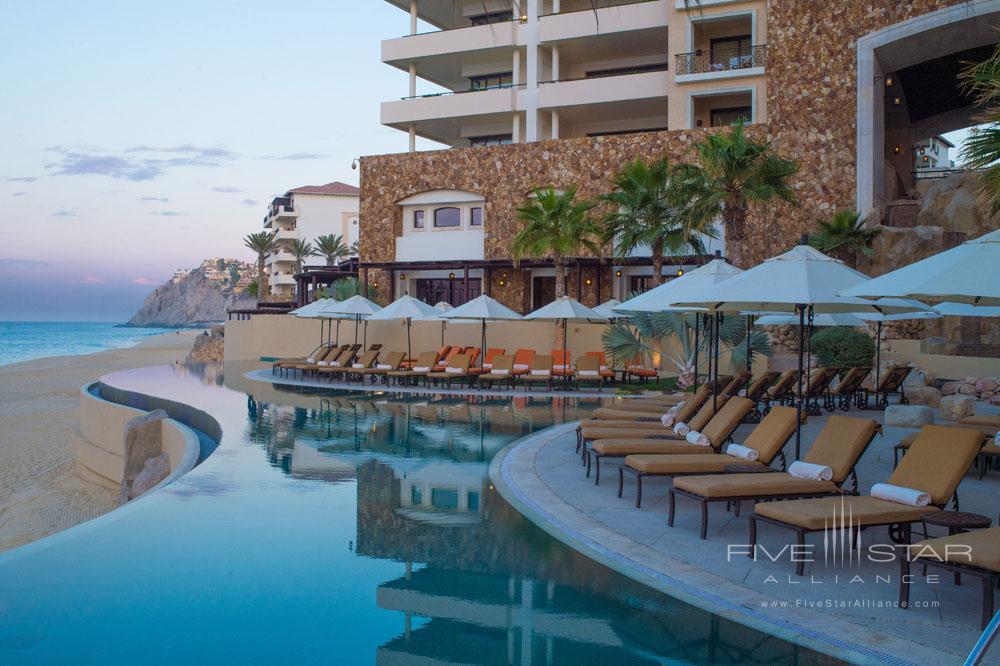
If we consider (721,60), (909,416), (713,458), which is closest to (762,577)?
(713,458)

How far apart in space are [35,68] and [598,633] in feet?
95.2

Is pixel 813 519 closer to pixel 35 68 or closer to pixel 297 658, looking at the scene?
pixel 297 658

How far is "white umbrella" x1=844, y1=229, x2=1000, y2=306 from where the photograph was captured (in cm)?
605

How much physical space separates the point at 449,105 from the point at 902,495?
3379 cm

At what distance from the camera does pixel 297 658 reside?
4395mm

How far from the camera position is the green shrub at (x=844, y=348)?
70.3 feet

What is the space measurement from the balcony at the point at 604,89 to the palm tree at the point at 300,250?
126ft

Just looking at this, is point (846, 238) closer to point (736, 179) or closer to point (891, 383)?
point (736, 179)

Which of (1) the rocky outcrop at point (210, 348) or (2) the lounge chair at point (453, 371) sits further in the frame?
(1) the rocky outcrop at point (210, 348)

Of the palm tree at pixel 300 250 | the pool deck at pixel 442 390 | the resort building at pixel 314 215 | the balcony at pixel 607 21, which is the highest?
the balcony at pixel 607 21

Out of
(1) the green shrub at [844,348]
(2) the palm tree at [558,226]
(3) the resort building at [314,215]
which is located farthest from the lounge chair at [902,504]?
(3) the resort building at [314,215]

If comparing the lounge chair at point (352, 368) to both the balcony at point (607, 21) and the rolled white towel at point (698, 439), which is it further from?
the balcony at point (607, 21)

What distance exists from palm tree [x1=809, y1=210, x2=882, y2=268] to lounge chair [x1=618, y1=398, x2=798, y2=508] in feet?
66.5

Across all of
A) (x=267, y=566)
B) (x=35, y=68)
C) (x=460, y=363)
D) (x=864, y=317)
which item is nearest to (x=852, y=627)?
(x=267, y=566)
